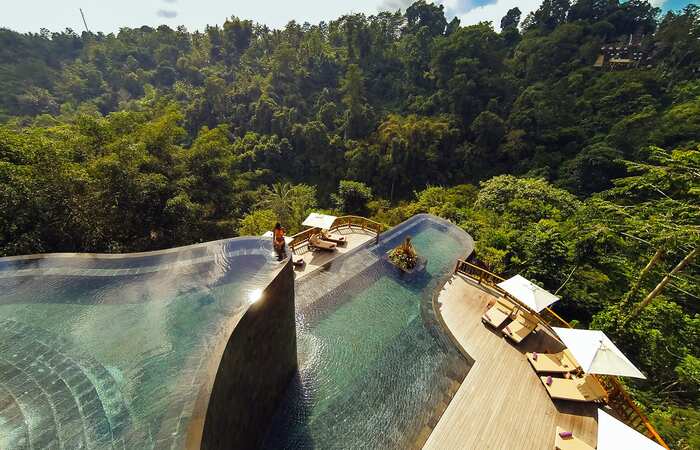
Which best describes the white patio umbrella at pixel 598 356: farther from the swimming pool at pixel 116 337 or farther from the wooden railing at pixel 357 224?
the wooden railing at pixel 357 224

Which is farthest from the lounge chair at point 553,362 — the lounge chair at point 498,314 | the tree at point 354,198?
the tree at point 354,198

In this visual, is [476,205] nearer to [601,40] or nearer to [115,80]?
[601,40]

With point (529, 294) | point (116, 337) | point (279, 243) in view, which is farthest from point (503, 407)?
point (116, 337)

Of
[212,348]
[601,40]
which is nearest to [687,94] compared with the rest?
[601,40]

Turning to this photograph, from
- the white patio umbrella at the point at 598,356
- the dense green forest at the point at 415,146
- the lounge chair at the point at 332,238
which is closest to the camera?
the white patio umbrella at the point at 598,356

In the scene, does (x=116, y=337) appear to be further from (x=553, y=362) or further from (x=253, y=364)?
(x=553, y=362)

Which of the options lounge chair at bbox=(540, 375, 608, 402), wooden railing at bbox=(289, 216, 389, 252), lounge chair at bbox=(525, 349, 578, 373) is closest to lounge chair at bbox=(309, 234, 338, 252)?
wooden railing at bbox=(289, 216, 389, 252)

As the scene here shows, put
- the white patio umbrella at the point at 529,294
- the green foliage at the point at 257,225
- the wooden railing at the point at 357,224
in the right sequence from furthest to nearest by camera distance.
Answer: the green foliage at the point at 257,225 < the wooden railing at the point at 357,224 < the white patio umbrella at the point at 529,294
